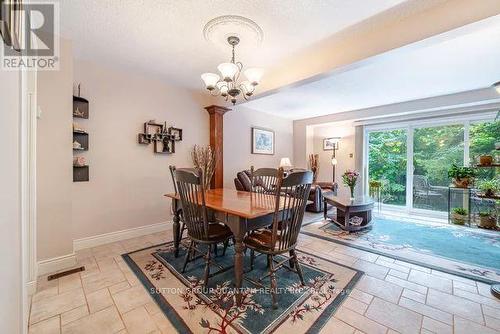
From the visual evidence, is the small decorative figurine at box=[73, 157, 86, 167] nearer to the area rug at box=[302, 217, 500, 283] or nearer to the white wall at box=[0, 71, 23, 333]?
the white wall at box=[0, 71, 23, 333]

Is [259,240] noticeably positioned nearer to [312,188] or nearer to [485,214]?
[312,188]

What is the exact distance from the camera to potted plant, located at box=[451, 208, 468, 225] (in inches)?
159

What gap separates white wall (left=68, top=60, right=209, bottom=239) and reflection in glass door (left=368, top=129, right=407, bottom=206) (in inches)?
178

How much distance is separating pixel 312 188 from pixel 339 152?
5.69ft

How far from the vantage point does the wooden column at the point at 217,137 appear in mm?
4109

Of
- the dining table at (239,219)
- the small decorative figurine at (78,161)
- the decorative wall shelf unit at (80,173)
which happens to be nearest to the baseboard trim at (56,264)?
the decorative wall shelf unit at (80,173)

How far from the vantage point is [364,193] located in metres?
5.48

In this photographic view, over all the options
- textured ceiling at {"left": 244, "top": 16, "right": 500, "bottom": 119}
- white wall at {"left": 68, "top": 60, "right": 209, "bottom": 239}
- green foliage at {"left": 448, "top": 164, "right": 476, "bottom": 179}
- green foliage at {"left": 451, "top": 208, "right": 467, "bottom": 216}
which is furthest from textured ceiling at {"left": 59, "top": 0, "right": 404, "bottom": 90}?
green foliage at {"left": 451, "top": 208, "right": 467, "bottom": 216}

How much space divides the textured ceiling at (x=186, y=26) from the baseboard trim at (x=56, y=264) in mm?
2335

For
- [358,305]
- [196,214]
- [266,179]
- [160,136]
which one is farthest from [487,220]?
[160,136]

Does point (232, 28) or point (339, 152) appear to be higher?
point (232, 28)

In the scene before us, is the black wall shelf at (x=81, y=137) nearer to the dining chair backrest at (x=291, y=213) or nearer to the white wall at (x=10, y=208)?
the white wall at (x=10, y=208)

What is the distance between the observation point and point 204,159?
13.0 feet

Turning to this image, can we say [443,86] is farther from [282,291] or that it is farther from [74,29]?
[74,29]
